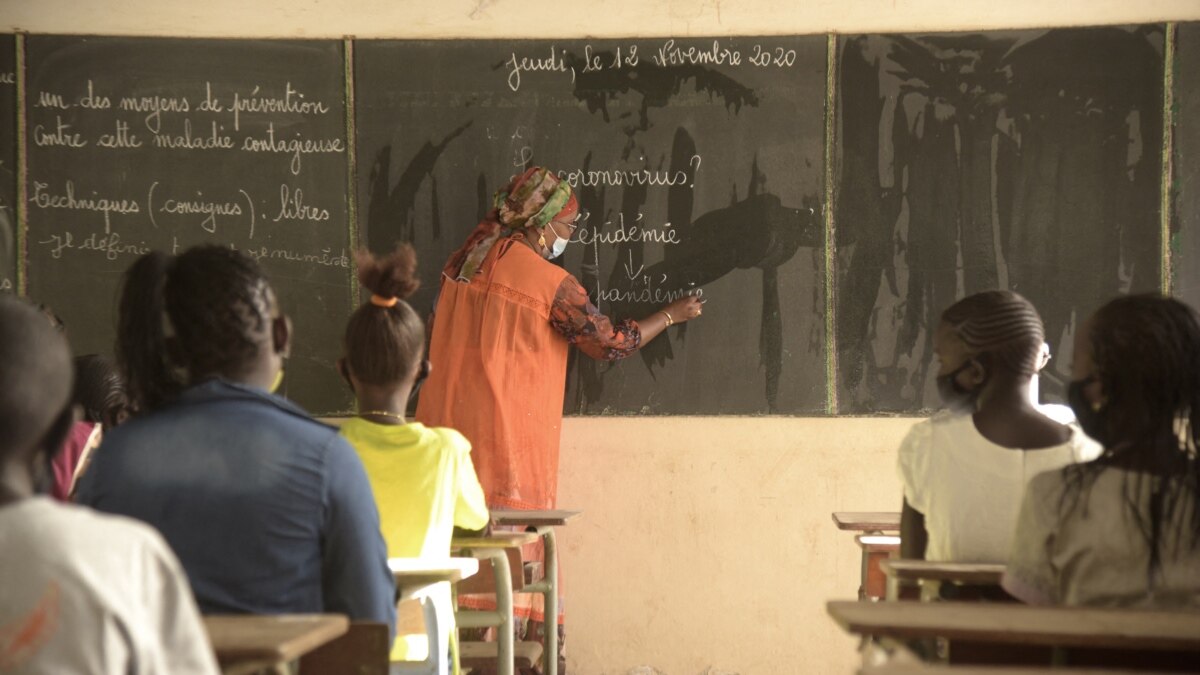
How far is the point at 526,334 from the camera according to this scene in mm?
4148

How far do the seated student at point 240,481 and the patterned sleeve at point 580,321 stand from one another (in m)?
2.42

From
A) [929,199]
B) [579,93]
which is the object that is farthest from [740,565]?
[579,93]

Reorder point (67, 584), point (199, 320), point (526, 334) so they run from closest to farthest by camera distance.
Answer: point (67, 584), point (199, 320), point (526, 334)

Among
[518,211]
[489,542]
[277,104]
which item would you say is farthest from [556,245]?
[489,542]

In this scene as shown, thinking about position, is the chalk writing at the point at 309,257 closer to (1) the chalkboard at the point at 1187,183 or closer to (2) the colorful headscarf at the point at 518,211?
(2) the colorful headscarf at the point at 518,211

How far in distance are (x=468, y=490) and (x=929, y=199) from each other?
2.37 metres

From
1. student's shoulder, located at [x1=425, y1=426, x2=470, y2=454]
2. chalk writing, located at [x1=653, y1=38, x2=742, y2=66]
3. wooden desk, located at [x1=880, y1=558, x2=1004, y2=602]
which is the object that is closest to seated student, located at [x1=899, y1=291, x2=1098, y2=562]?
wooden desk, located at [x1=880, y1=558, x2=1004, y2=602]

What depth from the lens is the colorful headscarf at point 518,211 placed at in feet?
13.6

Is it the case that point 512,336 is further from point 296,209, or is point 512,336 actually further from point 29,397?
point 29,397

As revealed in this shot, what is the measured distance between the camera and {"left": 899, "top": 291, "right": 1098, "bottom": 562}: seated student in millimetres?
2410

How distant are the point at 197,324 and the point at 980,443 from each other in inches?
58.6

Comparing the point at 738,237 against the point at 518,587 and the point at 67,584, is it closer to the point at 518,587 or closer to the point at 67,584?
the point at 518,587

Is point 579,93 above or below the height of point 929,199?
above

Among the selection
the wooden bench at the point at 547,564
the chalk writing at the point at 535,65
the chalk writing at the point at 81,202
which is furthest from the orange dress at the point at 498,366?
the chalk writing at the point at 81,202
